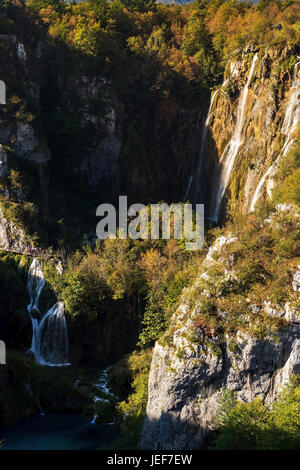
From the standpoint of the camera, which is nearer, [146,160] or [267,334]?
[267,334]

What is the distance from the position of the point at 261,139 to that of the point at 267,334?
23.5m

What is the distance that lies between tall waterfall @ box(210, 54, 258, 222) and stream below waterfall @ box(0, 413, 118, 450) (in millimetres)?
23276

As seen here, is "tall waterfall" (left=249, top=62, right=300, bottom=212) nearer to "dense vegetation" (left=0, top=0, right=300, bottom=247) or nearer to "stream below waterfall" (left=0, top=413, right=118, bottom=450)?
"dense vegetation" (left=0, top=0, right=300, bottom=247)

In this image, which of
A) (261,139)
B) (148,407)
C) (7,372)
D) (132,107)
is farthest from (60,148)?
(148,407)

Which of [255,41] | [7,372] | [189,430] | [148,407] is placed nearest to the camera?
[189,430]

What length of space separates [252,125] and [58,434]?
30.7 metres

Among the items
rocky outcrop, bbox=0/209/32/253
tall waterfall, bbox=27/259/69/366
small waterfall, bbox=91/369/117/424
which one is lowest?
small waterfall, bbox=91/369/117/424

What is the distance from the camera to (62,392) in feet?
105

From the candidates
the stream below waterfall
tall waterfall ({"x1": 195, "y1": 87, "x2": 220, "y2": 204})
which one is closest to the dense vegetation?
tall waterfall ({"x1": 195, "y1": 87, "x2": 220, "y2": 204})

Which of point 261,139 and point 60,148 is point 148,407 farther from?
point 60,148

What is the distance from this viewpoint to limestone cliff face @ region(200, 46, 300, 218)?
41.3m

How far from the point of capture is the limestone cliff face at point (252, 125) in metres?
41.3

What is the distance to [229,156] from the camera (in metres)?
47.1

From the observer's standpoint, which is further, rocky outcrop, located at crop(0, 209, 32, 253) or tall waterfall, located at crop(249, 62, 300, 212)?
rocky outcrop, located at crop(0, 209, 32, 253)
